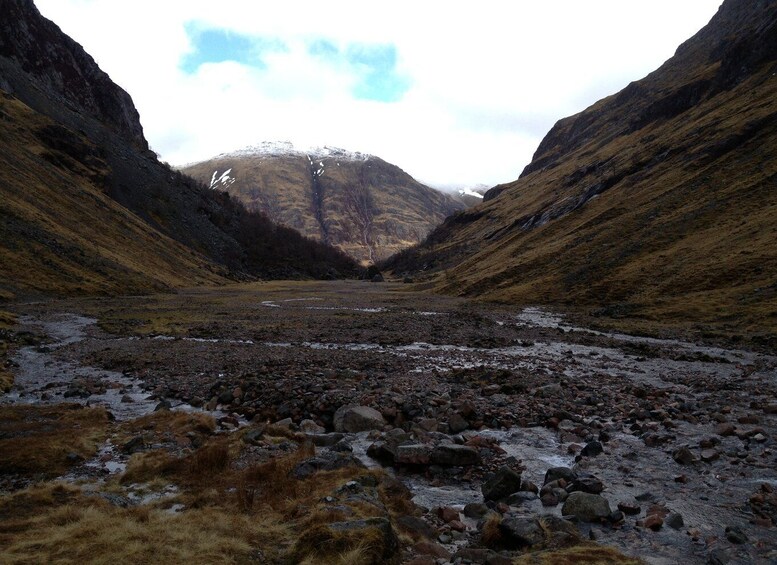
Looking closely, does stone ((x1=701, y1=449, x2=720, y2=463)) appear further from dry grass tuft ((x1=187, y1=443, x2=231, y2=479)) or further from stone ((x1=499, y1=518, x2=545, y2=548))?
dry grass tuft ((x1=187, y1=443, x2=231, y2=479))

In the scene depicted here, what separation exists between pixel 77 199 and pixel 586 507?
130731 millimetres

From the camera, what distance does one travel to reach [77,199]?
11275 cm

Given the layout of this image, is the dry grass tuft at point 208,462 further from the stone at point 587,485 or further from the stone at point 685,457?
the stone at point 685,457

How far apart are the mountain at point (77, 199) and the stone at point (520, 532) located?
72.7 m

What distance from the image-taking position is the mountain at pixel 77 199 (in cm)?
7900

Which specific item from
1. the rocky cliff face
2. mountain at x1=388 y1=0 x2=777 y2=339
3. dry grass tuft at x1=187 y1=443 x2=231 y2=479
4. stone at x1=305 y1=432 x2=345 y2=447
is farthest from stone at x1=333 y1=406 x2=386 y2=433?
the rocky cliff face

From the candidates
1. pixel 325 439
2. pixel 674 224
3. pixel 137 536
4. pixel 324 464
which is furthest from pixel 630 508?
pixel 674 224

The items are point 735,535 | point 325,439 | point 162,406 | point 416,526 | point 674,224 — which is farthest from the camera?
point 674,224

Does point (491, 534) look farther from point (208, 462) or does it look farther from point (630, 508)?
point (208, 462)

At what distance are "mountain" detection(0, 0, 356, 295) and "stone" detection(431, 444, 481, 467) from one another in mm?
68866

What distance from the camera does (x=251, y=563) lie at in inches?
350

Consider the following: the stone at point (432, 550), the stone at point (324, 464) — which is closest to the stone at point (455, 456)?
the stone at point (324, 464)

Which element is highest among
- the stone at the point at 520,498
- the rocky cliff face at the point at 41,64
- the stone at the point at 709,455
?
the rocky cliff face at the point at 41,64

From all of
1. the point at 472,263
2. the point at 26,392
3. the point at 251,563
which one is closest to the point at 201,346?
the point at 26,392
